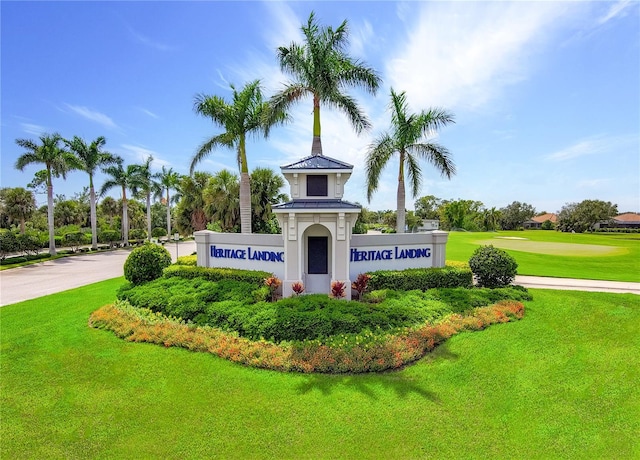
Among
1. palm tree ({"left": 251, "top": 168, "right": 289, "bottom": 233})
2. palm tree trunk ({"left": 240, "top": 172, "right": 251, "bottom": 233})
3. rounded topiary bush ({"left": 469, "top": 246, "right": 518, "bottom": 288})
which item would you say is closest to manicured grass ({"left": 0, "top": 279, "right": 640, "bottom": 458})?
rounded topiary bush ({"left": 469, "top": 246, "right": 518, "bottom": 288})

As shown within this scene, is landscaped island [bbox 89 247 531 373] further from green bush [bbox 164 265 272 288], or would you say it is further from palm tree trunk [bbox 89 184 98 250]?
palm tree trunk [bbox 89 184 98 250]

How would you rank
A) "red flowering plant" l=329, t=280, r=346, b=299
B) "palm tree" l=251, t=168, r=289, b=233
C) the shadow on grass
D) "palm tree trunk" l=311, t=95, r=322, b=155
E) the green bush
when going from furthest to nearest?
1. "palm tree" l=251, t=168, r=289, b=233
2. "palm tree trunk" l=311, t=95, r=322, b=155
3. the green bush
4. "red flowering plant" l=329, t=280, r=346, b=299
5. the shadow on grass

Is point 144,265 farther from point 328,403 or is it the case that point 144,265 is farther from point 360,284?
point 328,403

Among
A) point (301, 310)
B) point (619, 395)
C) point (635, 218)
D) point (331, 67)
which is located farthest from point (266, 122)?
point (635, 218)

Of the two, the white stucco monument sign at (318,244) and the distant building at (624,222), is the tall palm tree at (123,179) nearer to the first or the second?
the white stucco monument sign at (318,244)

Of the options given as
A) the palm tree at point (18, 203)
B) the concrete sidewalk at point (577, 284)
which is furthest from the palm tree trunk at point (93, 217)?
the concrete sidewalk at point (577, 284)

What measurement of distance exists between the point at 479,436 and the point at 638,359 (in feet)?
21.6

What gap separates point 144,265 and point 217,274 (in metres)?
3.87

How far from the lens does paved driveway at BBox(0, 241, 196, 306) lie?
1771cm

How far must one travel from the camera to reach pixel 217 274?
14.9m

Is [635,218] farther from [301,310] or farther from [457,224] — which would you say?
[301,310]

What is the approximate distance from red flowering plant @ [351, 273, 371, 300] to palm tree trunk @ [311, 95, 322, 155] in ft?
23.7

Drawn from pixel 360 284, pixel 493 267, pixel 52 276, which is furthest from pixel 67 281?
pixel 493 267

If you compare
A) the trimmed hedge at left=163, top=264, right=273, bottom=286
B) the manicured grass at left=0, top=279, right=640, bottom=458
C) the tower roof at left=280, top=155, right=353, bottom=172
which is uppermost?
the tower roof at left=280, top=155, right=353, bottom=172
